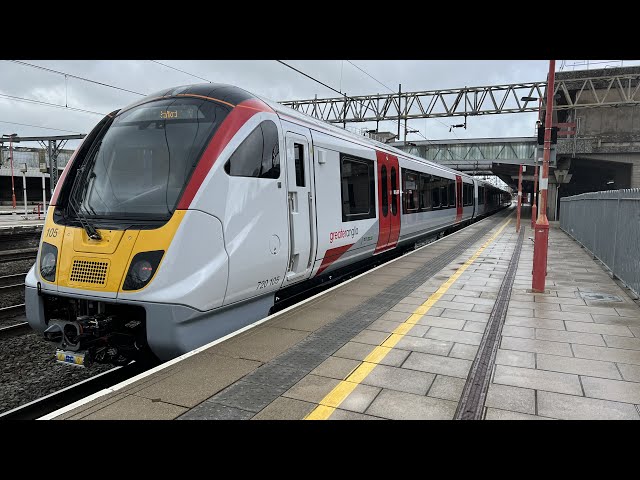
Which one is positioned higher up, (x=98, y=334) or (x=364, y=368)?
(x=98, y=334)

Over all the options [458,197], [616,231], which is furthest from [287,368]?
[458,197]

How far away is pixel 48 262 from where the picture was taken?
14.9ft

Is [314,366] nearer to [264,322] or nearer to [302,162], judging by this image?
[264,322]

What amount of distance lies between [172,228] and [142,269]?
453 millimetres

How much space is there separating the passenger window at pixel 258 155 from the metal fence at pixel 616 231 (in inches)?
229

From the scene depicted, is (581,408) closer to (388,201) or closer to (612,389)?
(612,389)

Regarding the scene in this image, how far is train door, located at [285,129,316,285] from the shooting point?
566 centimetres

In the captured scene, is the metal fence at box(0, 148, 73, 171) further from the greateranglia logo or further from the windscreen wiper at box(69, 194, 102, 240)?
the windscreen wiper at box(69, 194, 102, 240)

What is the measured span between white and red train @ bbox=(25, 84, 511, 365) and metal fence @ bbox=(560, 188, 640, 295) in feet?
18.0

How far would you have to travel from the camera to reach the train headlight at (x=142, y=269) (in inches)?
158

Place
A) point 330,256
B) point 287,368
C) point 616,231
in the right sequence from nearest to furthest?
point 287,368 → point 330,256 → point 616,231

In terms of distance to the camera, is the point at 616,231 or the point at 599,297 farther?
the point at 616,231

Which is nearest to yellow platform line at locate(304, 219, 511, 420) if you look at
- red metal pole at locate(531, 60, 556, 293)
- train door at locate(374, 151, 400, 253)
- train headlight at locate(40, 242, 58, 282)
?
red metal pole at locate(531, 60, 556, 293)

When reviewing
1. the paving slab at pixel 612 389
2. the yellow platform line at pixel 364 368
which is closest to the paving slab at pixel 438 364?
the yellow platform line at pixel 364 368
